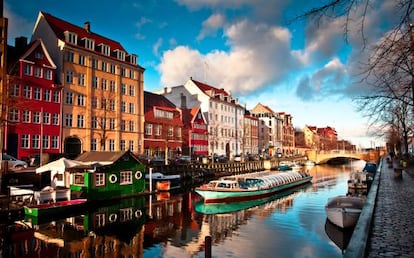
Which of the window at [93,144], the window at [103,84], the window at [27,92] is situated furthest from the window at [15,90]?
the window at [103,84]

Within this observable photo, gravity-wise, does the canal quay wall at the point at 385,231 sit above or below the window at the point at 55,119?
below

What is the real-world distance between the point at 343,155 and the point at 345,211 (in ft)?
259

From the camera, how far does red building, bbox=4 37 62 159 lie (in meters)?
36.9

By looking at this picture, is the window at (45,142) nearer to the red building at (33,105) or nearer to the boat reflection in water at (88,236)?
the red building at (33,105)

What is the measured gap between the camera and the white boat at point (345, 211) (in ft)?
59.6

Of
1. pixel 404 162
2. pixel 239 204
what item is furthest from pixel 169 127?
pixel 404 162

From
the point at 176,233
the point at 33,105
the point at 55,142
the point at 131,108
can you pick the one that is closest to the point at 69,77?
the point at 33,105

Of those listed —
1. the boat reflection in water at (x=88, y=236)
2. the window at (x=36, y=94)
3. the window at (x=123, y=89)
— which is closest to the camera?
the boat reflection in water at (x=88, y=236)

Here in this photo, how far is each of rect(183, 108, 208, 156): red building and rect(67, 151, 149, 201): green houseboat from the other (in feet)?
105

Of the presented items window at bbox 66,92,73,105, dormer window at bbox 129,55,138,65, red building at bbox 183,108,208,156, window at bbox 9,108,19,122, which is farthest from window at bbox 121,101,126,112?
window at bbox 9,108,19,122

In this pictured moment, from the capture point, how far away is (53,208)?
22.1 meters

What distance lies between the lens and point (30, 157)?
124 feet

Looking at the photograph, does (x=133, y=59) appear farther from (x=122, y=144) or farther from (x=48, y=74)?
(x=48, y=74)

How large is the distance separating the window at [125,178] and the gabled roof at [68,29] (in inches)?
908
